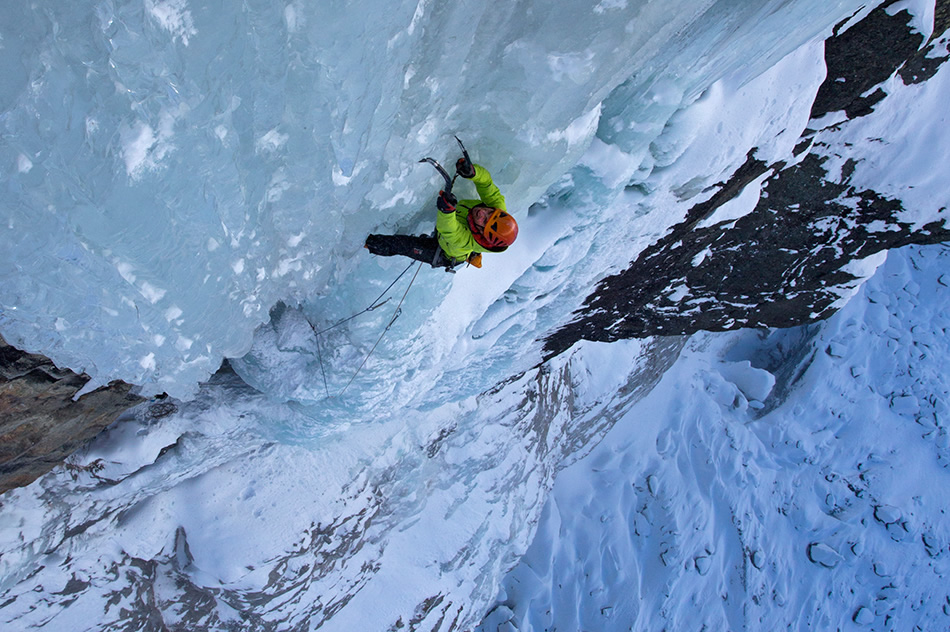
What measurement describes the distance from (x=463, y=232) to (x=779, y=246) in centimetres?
445

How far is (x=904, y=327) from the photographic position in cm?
1020

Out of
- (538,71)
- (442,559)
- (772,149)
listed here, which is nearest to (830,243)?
(772,149)

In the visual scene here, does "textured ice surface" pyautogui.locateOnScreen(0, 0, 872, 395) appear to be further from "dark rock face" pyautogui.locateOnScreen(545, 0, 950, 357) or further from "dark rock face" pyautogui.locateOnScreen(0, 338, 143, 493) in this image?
"dark rock face" pyautogui.locateOnScreen(545, 0, 950, 357)

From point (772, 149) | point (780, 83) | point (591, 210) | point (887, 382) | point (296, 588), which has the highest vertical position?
point (591, 210)

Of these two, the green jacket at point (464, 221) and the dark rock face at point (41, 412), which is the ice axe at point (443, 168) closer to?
the green jacket at point (464, 221)

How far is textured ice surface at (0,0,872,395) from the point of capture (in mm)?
1537

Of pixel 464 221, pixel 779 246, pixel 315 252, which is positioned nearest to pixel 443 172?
pixel 464 221

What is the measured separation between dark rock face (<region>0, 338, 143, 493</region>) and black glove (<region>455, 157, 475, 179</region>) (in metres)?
2.21

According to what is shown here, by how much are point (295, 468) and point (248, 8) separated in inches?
181

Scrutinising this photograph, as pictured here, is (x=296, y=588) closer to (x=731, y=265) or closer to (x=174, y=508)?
(x=174, y=508)

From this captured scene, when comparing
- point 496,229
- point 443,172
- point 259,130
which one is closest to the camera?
point 259,130

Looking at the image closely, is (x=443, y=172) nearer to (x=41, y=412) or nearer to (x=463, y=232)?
(x=463, y=232)

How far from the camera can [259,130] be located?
204cm

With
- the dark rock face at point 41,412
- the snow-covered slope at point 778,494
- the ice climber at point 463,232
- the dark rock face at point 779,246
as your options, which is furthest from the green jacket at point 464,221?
the snow-covered slope at point 778,494
